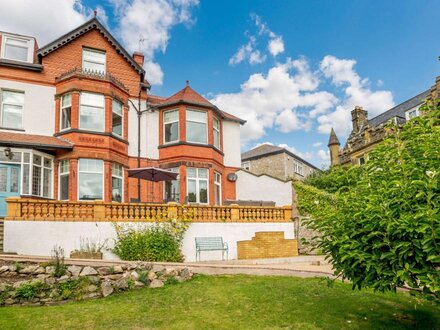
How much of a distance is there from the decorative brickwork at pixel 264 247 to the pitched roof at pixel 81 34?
1235 cm

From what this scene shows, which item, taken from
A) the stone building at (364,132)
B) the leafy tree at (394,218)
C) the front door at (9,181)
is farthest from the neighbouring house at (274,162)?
the leafy tree at (394,218)

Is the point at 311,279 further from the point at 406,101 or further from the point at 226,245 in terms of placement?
the point at 406,101

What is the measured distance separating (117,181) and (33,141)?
4.33 metres

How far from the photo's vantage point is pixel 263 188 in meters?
22.8

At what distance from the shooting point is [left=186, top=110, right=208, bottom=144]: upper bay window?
2062cm

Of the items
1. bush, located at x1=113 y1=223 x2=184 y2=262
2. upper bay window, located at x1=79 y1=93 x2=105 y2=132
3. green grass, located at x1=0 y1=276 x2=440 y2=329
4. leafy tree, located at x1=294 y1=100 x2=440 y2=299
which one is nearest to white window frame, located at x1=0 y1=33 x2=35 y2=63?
upper bay window, located at x1=79 y1=93 x2=105 y2=132

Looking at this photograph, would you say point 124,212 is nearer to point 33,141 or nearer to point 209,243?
point 209,243

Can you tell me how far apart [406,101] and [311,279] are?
32.1 metres

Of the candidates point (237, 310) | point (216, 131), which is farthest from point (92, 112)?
point (237, 310)

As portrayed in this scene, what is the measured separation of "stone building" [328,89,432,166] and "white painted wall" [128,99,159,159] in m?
20.1

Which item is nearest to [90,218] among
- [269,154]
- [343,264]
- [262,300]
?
[262,300]

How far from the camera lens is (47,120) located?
59.9 ft

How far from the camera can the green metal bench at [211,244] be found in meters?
13.8

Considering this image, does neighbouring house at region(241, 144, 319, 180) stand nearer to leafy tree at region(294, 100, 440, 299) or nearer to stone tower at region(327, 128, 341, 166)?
stone tower at region(327, 128, 341, 166)
